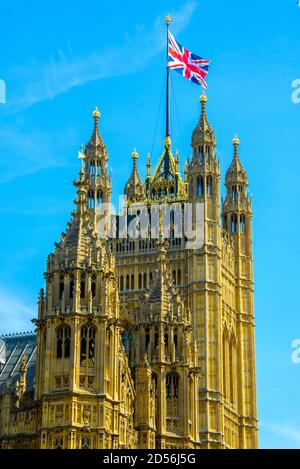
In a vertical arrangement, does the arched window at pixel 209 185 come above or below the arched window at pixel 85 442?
above

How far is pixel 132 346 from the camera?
90.9m

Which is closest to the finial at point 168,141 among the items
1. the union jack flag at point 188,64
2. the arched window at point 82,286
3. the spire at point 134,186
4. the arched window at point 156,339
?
the spire at point 134,186

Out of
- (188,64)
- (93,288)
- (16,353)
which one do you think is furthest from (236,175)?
(93,288)

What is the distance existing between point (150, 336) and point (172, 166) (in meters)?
57.2

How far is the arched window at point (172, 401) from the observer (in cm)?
8762

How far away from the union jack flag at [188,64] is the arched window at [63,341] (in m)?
55.6

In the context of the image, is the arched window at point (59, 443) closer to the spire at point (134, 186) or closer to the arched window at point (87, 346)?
the arched window at point (87, 346)

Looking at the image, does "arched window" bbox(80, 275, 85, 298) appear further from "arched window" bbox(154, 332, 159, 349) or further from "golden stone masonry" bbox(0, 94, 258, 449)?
"arched window" bbox(154, 332, 159, 349)

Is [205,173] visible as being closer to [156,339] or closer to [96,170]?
[96,170]

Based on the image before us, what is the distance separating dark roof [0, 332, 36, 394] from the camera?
94.6 m

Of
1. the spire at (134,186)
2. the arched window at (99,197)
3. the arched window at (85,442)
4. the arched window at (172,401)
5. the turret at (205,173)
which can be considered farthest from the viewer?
the spire at (134,186)

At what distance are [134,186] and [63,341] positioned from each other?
225 feet

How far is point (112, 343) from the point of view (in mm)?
76000

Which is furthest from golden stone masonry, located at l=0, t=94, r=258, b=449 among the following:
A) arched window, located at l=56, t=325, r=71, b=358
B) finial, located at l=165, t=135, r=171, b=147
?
finial, located at l=165, t=135, r=171, b=147
